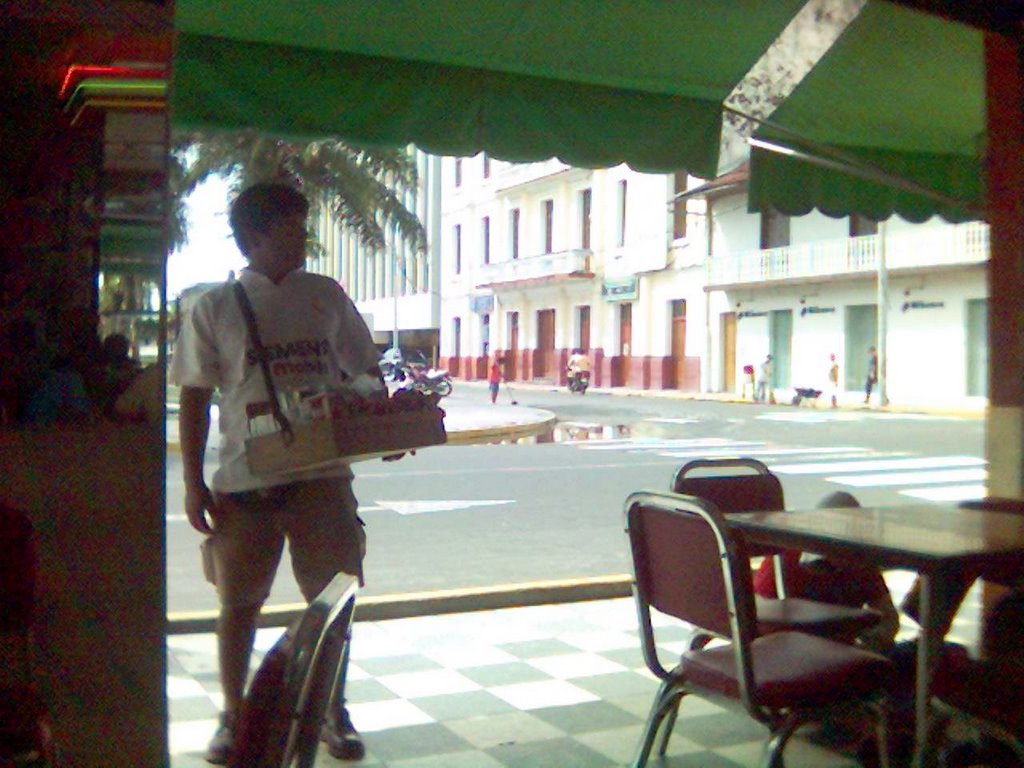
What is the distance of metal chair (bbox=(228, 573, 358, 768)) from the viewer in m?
1.39

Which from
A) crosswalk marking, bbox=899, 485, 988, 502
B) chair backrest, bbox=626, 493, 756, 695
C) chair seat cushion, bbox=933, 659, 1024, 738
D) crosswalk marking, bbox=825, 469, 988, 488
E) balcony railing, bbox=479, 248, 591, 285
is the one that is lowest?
crosswalk marking, bbox=899, 485, 988, 502

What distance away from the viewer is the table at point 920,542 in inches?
106

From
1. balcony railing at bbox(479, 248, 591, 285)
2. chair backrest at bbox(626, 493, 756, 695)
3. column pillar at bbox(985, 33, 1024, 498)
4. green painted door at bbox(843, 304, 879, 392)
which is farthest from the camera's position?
balcony railing at bbox(479, 248, 591, 285)

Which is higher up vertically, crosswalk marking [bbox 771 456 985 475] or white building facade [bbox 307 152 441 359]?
white building facade [bbox 307 152 441 359]

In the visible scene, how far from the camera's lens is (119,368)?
7.84ft

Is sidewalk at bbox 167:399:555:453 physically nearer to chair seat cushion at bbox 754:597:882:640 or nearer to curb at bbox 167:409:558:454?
curb at bbox 167:409:558:454

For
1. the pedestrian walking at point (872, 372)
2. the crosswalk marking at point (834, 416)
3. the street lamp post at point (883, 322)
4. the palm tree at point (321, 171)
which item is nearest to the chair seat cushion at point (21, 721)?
the palm tree at point (321, 171)

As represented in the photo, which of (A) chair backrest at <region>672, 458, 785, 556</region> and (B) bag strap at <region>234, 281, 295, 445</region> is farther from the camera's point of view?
(A) chair backrest at <region>672, 458, 785, 556</region>

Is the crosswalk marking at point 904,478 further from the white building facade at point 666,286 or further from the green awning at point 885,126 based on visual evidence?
the white building facade at point 666,286

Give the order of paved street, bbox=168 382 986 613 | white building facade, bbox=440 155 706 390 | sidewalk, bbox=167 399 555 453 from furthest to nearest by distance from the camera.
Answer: white building facade, bbox=440 155 706 390, sidewalk, bbox=167 399 555 453, paved street, bbox=168 382 986 613

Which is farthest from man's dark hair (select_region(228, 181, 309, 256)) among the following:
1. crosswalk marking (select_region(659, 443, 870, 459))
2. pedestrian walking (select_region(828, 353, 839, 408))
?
pedestrian walking (select_region(828, 353, 839, 408))

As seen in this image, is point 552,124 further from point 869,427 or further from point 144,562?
point 869,427

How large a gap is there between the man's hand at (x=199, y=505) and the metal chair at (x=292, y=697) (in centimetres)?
166

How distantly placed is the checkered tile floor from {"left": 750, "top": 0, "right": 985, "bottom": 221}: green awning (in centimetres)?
210
